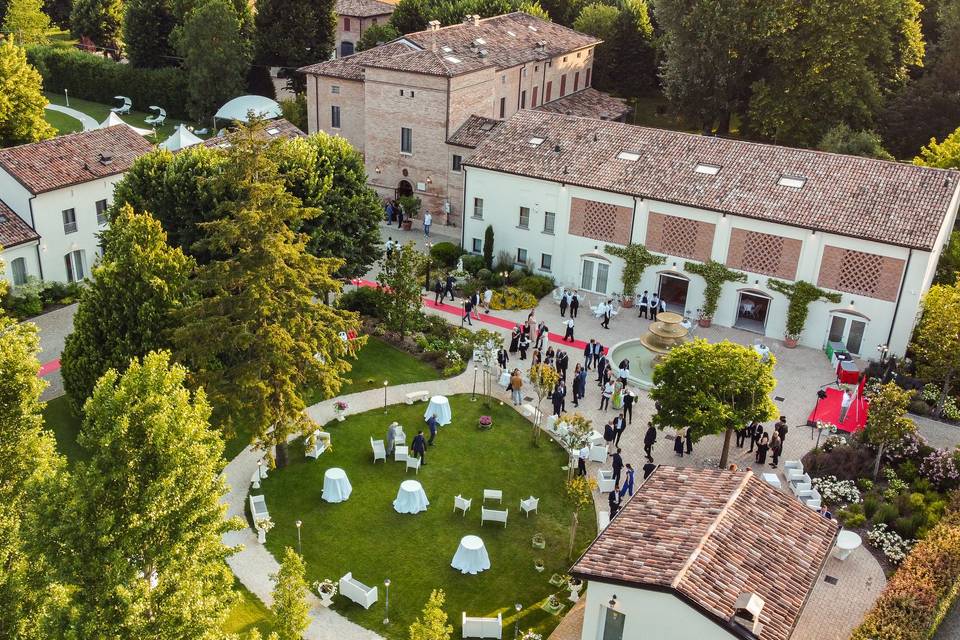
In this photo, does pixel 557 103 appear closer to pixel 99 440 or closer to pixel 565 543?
pixel 565 543

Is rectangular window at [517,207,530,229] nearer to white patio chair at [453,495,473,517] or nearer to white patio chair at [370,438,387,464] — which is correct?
white patio chair at [370,438,387,464]

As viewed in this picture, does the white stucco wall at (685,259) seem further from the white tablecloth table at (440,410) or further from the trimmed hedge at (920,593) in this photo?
the trimmed hedge at (920,593)

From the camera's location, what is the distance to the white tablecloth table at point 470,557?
83.3 feet

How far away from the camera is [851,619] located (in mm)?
24406

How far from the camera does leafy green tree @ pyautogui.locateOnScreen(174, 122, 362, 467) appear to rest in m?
26.7

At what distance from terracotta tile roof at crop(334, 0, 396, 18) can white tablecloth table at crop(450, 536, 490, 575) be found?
209 ft

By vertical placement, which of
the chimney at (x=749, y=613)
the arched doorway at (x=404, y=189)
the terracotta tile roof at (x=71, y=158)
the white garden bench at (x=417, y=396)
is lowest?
the white garden bench at (x=417, y=396)

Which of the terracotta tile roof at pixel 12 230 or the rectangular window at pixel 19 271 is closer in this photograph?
the terracotta tile roof at pixel 12 230

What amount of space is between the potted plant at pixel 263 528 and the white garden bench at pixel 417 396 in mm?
8336

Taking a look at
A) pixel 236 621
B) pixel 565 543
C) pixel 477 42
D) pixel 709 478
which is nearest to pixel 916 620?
pixel 709 478

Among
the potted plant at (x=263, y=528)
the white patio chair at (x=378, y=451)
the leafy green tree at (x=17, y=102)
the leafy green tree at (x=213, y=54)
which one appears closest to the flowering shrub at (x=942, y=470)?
the white patio chair at (x=378, y=451)

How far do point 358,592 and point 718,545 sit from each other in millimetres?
9431

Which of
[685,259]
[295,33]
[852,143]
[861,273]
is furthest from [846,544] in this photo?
[295,33]

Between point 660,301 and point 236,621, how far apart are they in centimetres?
2408
